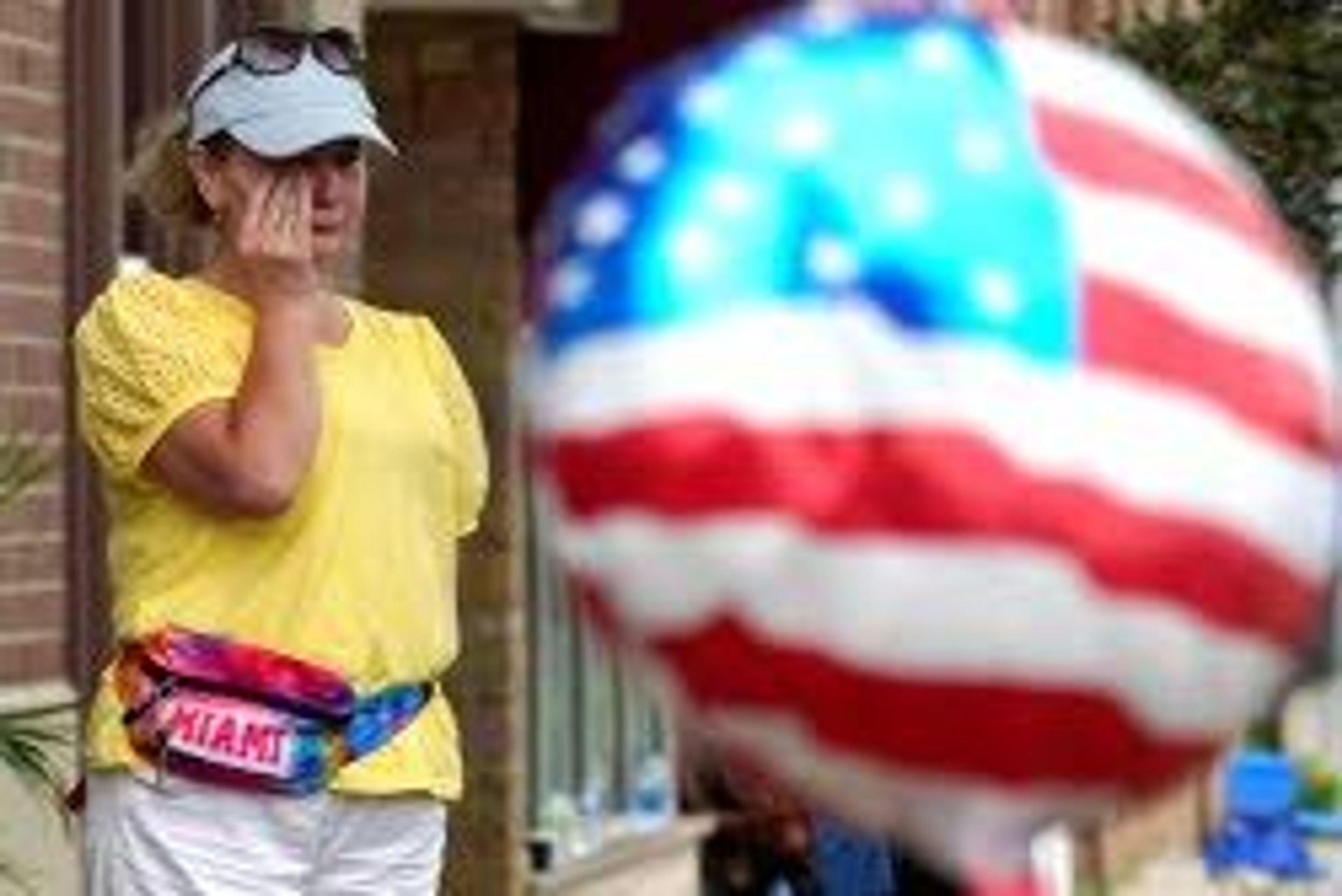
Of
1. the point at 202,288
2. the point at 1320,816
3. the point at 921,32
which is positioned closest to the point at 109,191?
the point at 202,288

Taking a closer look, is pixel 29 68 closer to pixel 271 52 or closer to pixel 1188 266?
pixel 271 52

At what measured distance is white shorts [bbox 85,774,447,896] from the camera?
4371mm

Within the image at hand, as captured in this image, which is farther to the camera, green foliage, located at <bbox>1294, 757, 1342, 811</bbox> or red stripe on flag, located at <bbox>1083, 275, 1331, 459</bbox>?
green foliage, located at <bbox>1294, 757, 1342, 811</bbox>

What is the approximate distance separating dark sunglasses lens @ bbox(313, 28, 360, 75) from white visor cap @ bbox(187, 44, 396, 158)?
6cm

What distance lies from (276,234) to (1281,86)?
4.09 metres

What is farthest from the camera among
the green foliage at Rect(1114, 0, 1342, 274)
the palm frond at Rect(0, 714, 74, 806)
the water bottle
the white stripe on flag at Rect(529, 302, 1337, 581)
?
the water bottle

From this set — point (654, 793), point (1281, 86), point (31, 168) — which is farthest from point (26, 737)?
point (654, 793)

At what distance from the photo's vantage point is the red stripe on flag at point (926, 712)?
2449 millimetres

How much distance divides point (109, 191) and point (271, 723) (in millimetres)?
2962

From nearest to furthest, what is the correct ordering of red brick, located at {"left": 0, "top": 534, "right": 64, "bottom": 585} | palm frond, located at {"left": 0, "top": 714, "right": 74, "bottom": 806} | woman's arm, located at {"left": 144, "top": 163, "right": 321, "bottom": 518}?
woman's arm, located at {"left": 144, "top": 163, "right": 321, "bottom": 518}, palm frond, located at {"left": 0, "top": 714, "right": 74, "bottom": 806}, red brick, located at {"left": 0, "top": 534, "right": 64, "bottom": 585}

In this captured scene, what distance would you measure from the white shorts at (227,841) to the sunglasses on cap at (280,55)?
2.57 feet

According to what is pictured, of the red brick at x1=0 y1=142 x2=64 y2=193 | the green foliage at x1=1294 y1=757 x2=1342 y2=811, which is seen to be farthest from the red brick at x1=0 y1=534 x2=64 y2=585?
the green foliage at x1=1294 y1=757 x2=1342 y2=811

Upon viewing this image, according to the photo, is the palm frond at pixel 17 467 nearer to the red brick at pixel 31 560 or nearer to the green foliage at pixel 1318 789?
the red brick at pixel 31 560

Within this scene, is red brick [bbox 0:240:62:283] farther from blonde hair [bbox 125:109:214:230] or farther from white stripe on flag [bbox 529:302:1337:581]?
white stripe on flag [bbox 529:302:1337:581]
